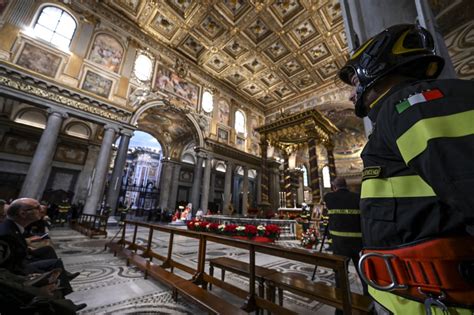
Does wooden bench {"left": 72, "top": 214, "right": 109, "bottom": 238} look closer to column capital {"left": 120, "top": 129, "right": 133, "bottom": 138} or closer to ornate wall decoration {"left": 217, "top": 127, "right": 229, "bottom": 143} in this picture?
column capital {"left": 120, "top": 129, "right": 133, "bottom": 138}

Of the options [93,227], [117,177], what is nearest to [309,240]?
[93,227]

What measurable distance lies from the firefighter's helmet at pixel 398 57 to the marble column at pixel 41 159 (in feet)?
36.0

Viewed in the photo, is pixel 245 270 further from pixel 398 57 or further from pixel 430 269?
pixel 398 57

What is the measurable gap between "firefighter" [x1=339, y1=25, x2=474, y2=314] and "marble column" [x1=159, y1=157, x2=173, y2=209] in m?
17.2

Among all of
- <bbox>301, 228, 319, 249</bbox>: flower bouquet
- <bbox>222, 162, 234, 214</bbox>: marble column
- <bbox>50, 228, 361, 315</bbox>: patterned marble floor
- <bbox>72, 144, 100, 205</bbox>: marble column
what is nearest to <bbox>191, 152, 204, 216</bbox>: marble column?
<bbox>222, 162, 234, 214</bbox>: marble column

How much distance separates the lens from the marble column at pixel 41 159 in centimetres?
741

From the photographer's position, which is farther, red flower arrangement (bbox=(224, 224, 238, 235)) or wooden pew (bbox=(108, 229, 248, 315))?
red flower arrangement (bbox=(224, 224, 238, 235))

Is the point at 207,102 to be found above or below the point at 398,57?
above

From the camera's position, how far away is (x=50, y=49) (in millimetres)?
8680

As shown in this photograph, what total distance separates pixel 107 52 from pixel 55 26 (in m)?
2.18

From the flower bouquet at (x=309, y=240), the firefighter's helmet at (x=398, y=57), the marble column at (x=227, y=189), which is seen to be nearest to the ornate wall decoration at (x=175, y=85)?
the marble column at (x=227, y=189)

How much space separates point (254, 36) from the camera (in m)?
12.4

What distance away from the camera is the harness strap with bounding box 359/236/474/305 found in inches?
24.4

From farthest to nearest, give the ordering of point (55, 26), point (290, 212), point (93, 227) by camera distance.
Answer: point (290, 212), point (55, 26), point (93, 227)
